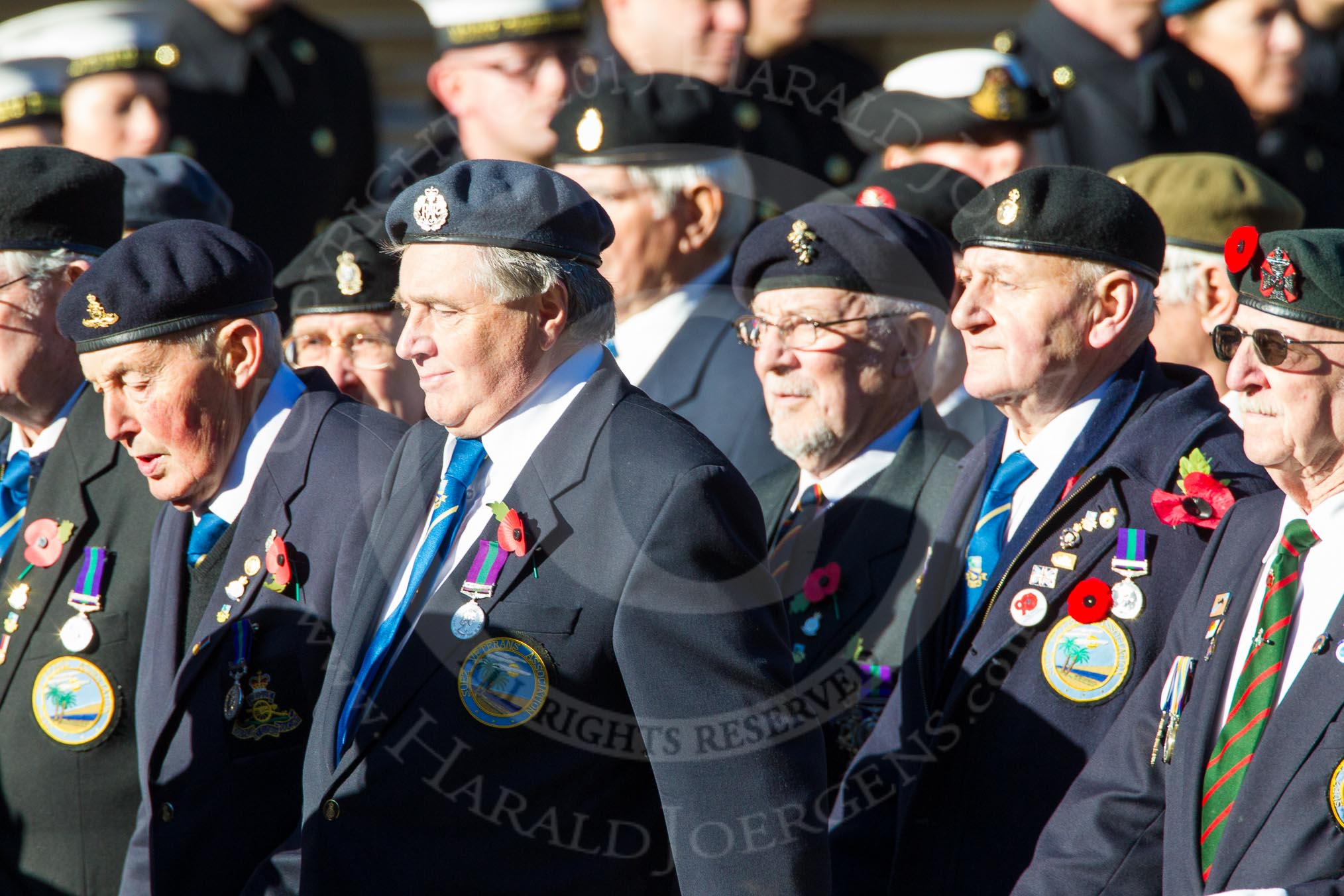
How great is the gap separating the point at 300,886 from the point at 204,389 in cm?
124

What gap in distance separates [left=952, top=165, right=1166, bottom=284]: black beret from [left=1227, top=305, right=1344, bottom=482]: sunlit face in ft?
2.24

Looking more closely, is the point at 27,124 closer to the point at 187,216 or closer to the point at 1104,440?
the point at 187,216

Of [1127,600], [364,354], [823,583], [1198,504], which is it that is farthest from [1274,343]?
[364,354]

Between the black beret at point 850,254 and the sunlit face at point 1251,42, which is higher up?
the black beret at point 850,254

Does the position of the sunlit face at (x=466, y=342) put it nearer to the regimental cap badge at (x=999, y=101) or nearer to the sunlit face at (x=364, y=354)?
the sunlit face at (x=364, y=354)

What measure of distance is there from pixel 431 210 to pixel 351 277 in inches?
82.9

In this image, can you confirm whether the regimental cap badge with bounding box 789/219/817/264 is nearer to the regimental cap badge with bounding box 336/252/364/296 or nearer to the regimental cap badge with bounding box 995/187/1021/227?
the regimental cap badge with bounding box 995/187/1021/227

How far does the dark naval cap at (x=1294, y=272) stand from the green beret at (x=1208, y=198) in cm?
143

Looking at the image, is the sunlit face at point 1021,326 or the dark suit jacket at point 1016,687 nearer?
the dark suit jacket at point 1016,687

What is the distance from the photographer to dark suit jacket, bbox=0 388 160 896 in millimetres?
3910

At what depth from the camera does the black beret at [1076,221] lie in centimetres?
371

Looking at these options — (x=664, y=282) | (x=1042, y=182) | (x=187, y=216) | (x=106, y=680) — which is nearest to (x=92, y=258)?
(x=187, y=216)

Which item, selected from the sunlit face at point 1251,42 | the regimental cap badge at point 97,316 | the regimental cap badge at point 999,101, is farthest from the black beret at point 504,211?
the sunlit face at point 1251,42

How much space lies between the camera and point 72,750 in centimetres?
391
